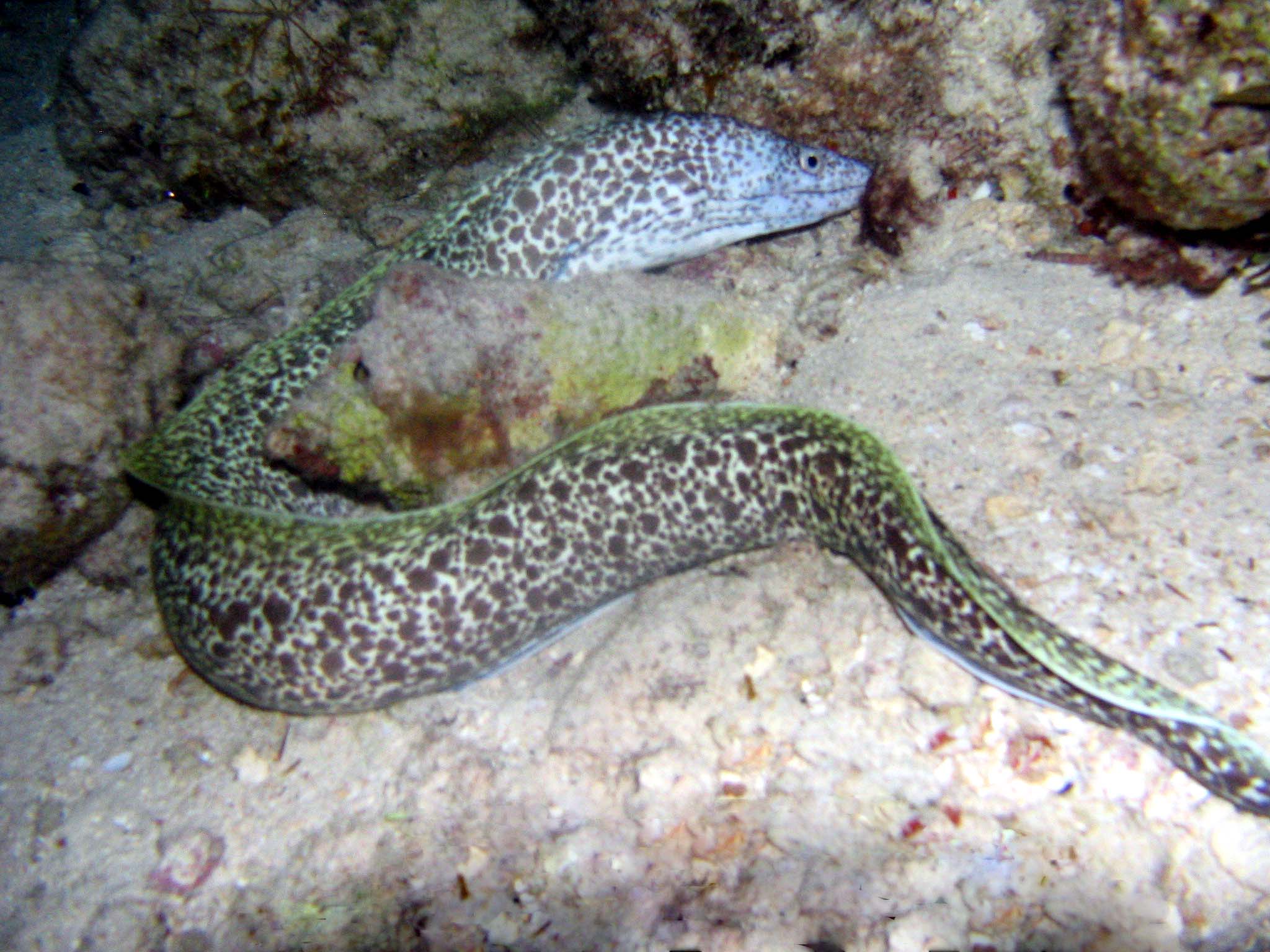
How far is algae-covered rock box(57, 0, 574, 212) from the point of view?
543 centimetres

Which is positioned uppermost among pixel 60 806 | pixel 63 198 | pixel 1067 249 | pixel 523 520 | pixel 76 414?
pixel 63 198

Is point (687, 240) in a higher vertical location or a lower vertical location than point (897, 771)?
higher

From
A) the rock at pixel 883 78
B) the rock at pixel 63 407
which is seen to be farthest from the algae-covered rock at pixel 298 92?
the rock at pixel 63 407

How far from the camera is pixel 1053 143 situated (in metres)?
3.63

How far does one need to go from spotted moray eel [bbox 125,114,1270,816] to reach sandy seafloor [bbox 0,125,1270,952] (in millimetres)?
191

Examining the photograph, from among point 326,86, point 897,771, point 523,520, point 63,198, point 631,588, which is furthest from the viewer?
point 63,198

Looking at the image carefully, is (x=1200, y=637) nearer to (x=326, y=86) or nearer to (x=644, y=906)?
(x=644, y=906)

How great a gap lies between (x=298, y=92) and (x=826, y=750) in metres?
6.22

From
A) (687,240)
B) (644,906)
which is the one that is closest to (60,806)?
(644,906)

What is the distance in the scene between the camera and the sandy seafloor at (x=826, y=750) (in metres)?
2.44

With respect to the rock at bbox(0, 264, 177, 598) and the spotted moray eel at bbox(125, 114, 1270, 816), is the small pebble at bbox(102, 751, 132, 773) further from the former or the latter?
the rock at bbox(0, 264, 177, 598)

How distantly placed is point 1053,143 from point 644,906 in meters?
4.27

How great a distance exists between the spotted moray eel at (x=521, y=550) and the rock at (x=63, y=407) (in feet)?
2.35

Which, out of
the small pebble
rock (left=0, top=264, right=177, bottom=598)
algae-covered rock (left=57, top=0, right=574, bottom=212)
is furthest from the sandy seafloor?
algae-covered rock (left=57, top=0, right=574, bottom=212)
